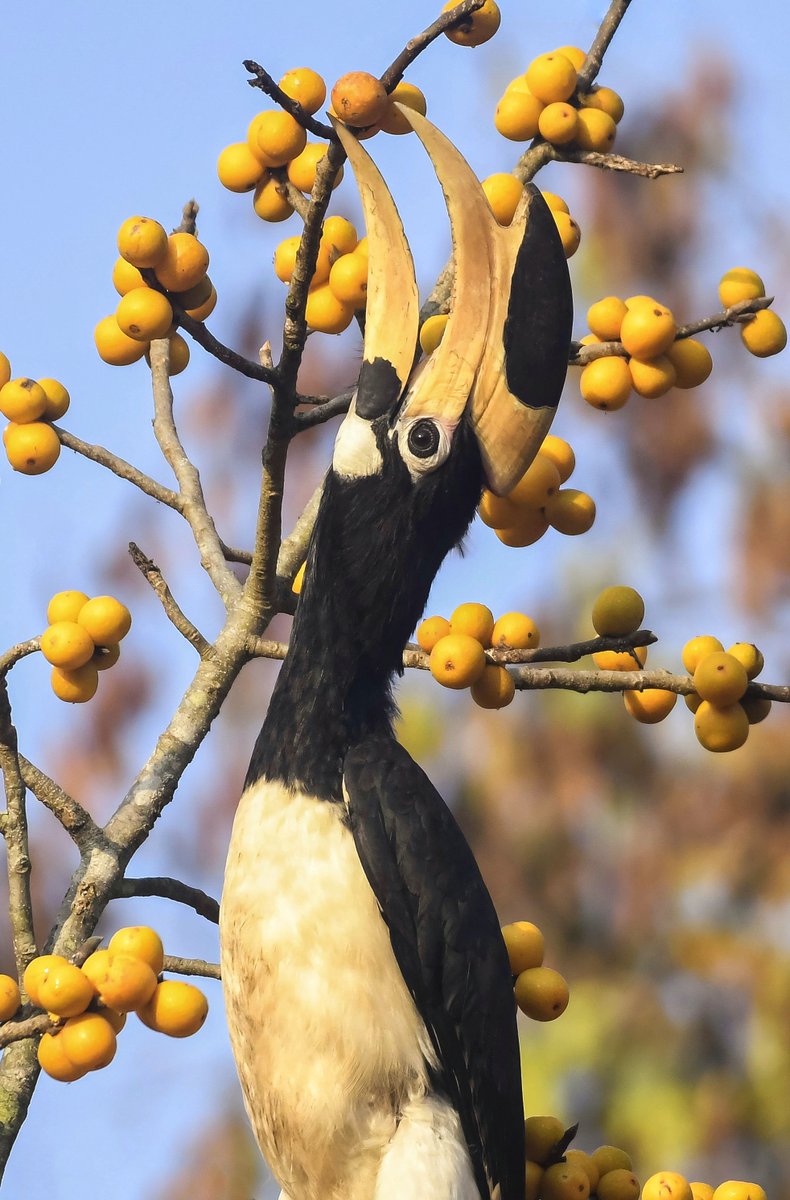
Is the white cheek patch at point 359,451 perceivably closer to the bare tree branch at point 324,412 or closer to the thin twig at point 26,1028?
the bare tree branch at point 324,412

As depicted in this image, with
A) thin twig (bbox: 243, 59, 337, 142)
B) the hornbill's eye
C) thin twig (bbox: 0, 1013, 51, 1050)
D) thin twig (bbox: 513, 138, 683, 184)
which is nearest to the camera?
thin twig (bbox: 0, 1013, 51, 1050)

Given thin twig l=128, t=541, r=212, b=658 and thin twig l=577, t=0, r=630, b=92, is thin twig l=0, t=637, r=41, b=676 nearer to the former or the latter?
thin twig l=128, t=541, r=212, b=658

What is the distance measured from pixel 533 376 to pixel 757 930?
13.6 feet

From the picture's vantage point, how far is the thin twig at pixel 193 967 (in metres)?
2.83

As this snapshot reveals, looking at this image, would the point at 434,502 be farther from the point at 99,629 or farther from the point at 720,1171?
the point at 720,1171

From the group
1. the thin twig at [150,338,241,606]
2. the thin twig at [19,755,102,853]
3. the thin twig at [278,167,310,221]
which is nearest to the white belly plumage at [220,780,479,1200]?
the thin twig at [19,755,102,853]

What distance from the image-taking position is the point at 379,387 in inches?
119

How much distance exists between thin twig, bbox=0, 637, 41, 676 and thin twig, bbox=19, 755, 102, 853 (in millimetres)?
186

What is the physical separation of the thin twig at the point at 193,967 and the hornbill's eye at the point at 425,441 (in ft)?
3.41

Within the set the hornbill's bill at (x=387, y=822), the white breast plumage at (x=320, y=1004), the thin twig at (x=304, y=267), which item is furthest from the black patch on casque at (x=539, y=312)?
the white breast plumage at (x=320, y=1004)

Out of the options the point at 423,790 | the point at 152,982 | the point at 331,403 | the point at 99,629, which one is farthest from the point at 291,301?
the point at 152,982

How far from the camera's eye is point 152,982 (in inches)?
92.9

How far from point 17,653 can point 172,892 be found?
0.57 m

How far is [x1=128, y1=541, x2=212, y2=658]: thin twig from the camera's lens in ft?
10.0
